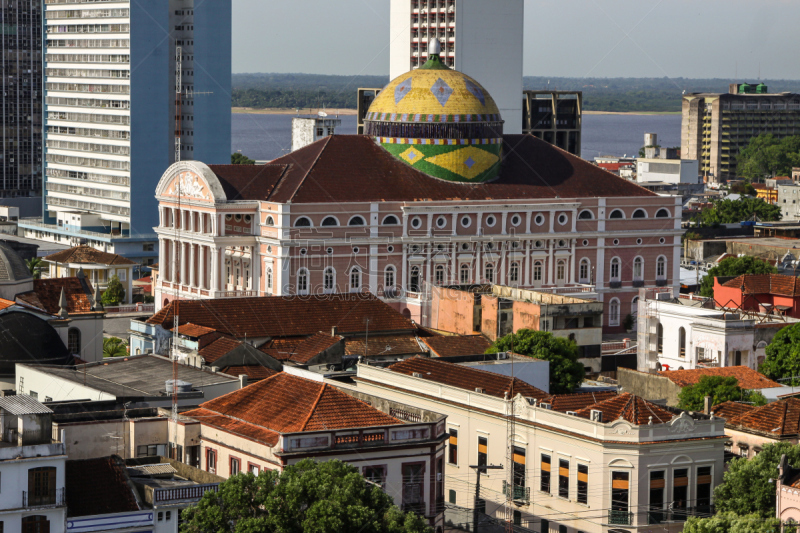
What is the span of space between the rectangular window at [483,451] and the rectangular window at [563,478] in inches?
128

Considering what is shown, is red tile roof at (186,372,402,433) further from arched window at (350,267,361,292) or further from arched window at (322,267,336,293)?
arched window at (350,267,361,292)

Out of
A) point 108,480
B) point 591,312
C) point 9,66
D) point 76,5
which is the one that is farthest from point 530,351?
point 9,66

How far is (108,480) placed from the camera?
41.7 metres

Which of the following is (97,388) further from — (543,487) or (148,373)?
(543,487)

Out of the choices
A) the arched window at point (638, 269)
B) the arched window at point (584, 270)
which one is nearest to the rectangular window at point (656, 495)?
the arched window at point (584, 270)

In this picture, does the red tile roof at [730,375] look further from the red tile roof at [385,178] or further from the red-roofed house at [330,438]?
the red tile roof at [385,178]

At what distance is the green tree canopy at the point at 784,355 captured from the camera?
74250 mm

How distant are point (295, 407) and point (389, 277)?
5612 centimetres

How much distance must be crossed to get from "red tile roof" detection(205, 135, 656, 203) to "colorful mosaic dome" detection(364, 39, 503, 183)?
830 mm

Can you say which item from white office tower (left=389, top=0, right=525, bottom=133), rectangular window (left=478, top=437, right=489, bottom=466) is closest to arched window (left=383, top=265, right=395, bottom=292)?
white office tower (left=389, top=0, right=525, bottom=133)

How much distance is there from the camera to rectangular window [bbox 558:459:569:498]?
51812 millimetres

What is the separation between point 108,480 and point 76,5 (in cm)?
12492

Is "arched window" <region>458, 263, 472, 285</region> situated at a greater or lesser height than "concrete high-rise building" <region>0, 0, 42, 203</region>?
lesser

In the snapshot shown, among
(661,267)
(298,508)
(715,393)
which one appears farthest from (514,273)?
(298,508)
